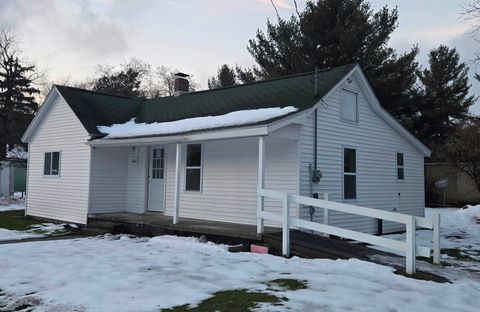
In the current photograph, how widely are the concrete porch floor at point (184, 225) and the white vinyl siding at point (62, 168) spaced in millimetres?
A: 1310

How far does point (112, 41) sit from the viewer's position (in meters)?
30.9

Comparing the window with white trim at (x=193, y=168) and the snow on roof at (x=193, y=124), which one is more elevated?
the snow on roof at (x=193, y=124)

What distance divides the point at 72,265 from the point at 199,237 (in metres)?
3.40

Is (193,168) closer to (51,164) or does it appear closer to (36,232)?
(36,232)

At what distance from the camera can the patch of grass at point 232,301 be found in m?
5.18

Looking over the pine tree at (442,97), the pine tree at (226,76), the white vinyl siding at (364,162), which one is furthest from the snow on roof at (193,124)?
the pine tree at (226,76)

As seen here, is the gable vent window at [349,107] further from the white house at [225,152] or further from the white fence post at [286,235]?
the white fence post at [286,235]

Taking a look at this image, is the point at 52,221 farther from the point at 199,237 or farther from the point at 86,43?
the point at 86,43

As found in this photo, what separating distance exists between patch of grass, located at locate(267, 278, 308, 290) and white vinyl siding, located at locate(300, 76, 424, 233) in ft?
14.6

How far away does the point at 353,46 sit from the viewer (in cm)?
2531

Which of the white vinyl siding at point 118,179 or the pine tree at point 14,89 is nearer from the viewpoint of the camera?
the white vinyl siding at point 118,179

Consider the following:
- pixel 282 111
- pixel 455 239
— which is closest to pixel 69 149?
pixel 282 111

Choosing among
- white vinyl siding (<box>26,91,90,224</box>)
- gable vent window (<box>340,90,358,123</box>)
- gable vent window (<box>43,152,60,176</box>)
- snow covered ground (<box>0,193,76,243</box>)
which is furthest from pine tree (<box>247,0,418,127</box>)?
snow covered ground (<box>0,193,76,243</box>)

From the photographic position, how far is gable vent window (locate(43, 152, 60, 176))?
15.7 m
